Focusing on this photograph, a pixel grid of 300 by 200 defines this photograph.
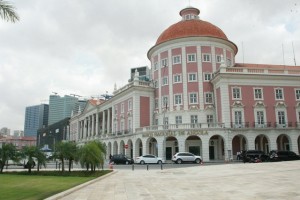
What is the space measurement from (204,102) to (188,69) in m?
6.61

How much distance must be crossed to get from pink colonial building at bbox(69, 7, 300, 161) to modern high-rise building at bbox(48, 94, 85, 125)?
110 metres

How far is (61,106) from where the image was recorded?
172 metres

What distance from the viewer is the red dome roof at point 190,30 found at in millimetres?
56344

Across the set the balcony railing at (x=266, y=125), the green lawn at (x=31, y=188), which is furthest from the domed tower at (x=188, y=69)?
the green lawn at (x=31, y=188)

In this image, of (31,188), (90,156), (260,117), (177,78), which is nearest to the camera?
(31,188)

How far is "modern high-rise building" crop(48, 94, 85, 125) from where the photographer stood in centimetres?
16738

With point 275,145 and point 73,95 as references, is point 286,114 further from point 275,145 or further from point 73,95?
point 73,95

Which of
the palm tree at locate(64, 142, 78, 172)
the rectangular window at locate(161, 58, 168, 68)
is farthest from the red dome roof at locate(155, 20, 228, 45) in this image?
the palm tree at locate(64, 142, 78, 172)

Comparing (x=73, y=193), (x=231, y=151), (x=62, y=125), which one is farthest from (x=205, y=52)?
(x=62, y=125)

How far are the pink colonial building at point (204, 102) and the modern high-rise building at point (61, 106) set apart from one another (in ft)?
360

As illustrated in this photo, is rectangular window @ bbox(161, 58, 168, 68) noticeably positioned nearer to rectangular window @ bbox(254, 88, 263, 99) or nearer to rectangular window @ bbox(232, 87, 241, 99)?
rectangular window @ bbox(232, 87, 241, 99)

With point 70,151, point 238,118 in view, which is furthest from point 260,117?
point 70,151

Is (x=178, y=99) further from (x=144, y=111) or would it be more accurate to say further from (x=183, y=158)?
(x=183, y=158)

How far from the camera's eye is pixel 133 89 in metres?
58.1
